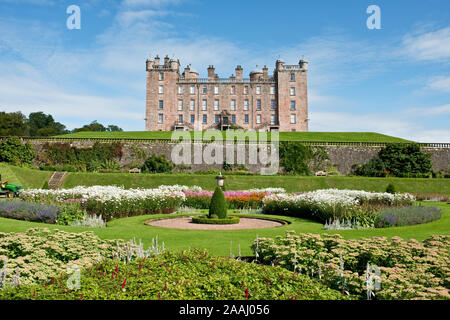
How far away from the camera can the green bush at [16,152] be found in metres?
33.5

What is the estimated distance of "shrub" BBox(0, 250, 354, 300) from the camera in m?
3.96

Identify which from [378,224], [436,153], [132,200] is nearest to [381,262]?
[378,224]

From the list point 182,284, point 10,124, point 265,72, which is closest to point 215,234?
point 182,284

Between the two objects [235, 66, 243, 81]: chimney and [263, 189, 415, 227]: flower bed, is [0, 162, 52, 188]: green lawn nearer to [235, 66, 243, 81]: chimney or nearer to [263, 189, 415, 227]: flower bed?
[263, 189, 415, 227]: flower bed

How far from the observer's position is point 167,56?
54.5 meters

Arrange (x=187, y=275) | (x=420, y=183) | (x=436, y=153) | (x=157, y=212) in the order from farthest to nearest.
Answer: (x=436, y=153) → (x=420, y=183) → (x=157, y=212) → (x=187, y=275)

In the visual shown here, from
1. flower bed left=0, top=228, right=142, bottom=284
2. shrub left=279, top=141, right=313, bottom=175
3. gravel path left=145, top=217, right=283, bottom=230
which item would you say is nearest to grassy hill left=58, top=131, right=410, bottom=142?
shrub left=279, top=141, right=313, bottom=175

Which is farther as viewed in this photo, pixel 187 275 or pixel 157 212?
pixel 157 212

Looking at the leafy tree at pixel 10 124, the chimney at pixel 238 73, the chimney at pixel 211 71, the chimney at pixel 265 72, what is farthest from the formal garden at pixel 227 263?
the leafy tree at pixel 10 124

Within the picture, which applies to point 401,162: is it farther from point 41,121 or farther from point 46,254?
point 41,121

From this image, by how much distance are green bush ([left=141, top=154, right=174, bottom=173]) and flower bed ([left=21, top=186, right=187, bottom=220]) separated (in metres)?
16.1

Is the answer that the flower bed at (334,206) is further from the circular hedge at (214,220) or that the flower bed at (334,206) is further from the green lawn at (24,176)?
the green lawn at (24,176)
